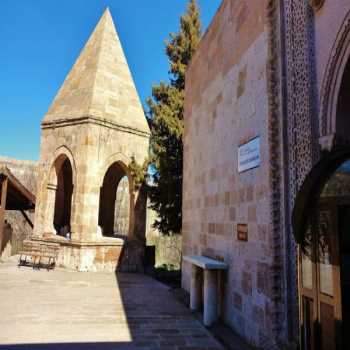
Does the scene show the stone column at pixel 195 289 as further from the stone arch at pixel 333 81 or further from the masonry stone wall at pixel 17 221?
the masonry stone wall at pixel 17 221

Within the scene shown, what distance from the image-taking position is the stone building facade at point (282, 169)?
89.1 inches

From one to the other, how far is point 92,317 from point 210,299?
1.74 metres

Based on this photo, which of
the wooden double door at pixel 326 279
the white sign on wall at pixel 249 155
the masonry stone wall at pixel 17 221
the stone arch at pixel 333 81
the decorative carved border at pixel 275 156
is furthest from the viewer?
the masonry stone wall at pixel 17 221

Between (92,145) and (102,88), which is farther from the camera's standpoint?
(102,88)

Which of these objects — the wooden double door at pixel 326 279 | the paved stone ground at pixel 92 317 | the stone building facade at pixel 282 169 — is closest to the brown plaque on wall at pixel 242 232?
the stone building facade at pixel 282 169

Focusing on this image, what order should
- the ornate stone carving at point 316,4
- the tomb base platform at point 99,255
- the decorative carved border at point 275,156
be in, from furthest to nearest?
1. the tomb base platform at point 99,255
2. the decorative carved border at point 275,156
3. the ornate stone carving at point 316,4

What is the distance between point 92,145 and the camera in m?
9.83

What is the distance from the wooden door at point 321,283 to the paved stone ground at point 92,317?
1886 millimetres

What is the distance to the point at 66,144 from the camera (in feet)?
33.4

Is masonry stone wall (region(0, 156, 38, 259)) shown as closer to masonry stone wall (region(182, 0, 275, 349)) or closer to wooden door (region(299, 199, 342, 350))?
masonry stone wall (region(182, 0, 275, 349))

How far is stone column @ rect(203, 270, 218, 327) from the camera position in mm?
4707

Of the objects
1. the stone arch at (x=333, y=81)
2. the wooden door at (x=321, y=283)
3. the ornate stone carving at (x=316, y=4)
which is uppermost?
the ornate stone carving at (x=316, y=4)

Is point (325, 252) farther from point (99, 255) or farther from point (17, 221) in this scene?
point (17, 221)

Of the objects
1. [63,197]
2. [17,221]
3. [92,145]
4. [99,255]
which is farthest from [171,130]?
[17,221]
